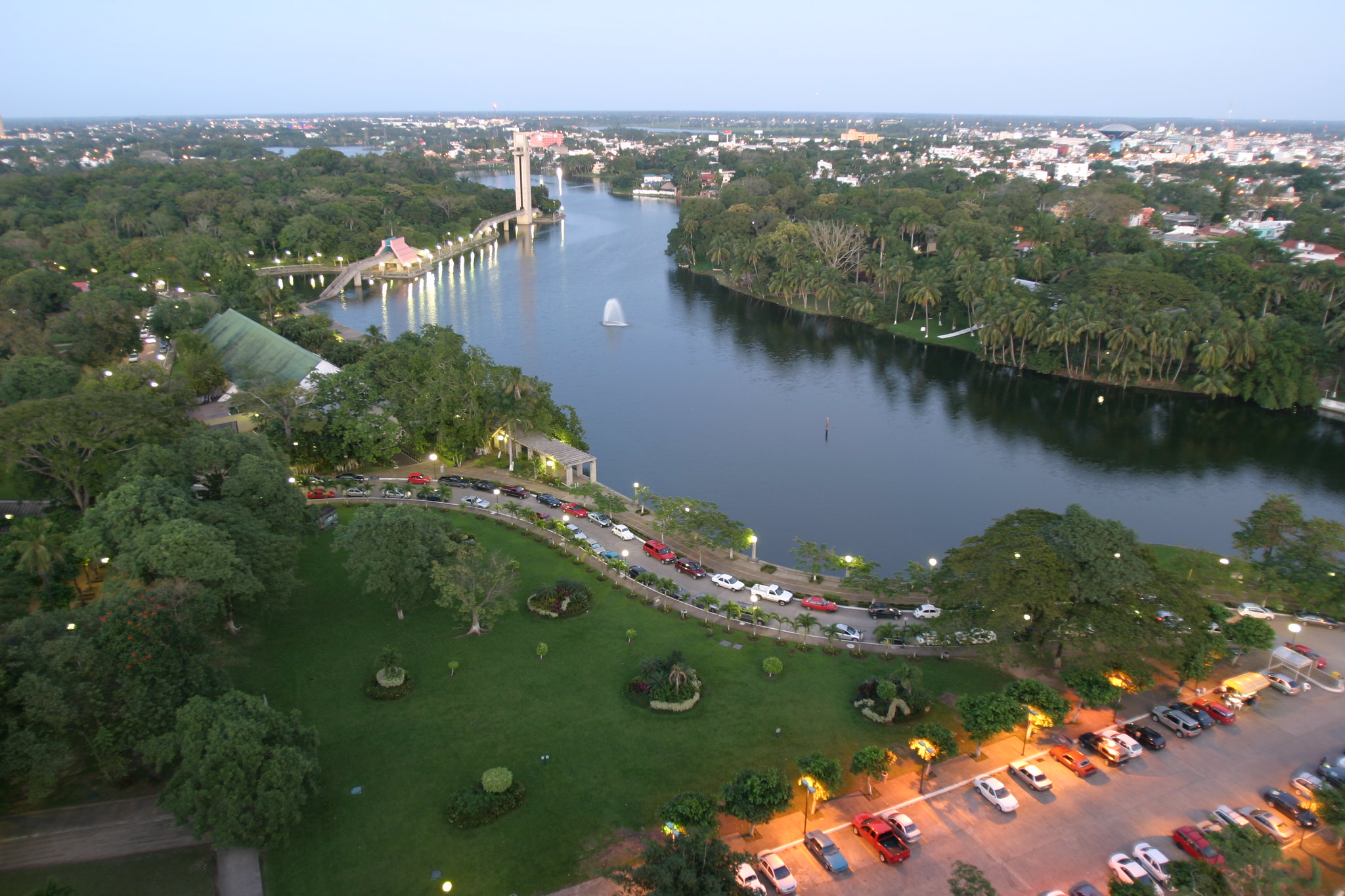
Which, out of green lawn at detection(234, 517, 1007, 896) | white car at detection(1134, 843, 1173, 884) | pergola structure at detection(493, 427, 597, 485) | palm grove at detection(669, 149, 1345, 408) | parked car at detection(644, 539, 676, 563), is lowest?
green lawn at detection(234, 517, 1007, 896)

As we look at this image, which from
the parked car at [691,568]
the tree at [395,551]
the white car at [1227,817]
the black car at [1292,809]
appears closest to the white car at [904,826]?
the white car at [1227,817]

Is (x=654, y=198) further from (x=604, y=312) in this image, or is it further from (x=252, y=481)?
(x=252, y=481)

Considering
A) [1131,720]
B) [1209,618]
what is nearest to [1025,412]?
[1209,618]

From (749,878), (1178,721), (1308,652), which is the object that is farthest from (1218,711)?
(749,878)

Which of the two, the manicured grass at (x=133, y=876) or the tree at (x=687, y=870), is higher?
the tree at (x=687, y=870)

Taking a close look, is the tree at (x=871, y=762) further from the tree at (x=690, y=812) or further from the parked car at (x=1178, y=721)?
the parked car at (x=1178, y=721)

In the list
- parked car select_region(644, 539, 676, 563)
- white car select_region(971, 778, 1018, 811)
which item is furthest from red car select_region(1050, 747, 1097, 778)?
parked car select_region(644, 539, 676, 563)

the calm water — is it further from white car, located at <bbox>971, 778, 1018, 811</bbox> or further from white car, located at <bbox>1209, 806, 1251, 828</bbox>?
white car, located at <bbox>1209, 806, 1251, 828</bbox>
